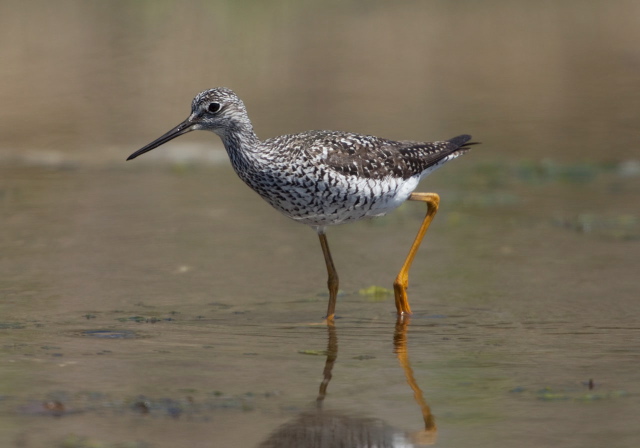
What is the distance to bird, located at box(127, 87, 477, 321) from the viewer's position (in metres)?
7.85

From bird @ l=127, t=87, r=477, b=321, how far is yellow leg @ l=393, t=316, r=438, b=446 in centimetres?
51

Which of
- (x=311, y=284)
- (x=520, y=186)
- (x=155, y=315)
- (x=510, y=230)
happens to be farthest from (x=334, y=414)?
(x=520, y=186)

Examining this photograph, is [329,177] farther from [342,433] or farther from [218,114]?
[342,433]

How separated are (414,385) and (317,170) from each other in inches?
89.3

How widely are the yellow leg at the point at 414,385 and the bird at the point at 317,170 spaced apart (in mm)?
511

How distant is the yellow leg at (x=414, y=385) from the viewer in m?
5.19

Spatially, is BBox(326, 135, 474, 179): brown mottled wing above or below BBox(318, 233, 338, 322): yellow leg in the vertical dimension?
above

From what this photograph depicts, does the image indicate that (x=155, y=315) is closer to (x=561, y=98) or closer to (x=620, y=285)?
(x=620, y=285)

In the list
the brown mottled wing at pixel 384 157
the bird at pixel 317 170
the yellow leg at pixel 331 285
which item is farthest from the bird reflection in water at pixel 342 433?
the brown mottled wing at pixel 384 157

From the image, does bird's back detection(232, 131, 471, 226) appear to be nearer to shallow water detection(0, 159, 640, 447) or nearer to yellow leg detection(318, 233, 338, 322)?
yellow leg detection(318, 233, 338, 322)

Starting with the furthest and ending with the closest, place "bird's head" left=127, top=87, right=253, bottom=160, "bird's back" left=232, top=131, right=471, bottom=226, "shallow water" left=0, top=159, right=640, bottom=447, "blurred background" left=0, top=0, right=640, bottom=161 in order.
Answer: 1. "blurred background" left=0, top=0, right=640, bottom=161
2. "bird's head" left=127, top=87, right=253, bottom=160
3. "bird's back" left=232, top=131, right=471, bottom=226
4. "shallow water" left=0, top=159, right=640, bottom=447

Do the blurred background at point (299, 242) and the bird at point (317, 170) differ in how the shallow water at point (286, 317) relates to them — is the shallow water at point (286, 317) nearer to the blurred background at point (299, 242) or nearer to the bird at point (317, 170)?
the blurred background at point (299, 242)

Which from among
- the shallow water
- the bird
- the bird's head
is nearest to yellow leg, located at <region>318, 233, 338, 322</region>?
the bird

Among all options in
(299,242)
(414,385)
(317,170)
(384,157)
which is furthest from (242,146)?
(414,385)
